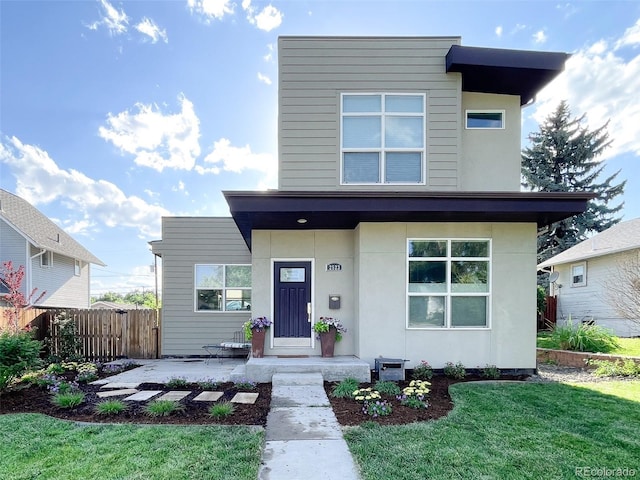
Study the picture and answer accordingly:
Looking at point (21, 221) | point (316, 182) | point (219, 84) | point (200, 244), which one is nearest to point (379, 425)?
point (316, 182)

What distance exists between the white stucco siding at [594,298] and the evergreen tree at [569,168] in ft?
18.7

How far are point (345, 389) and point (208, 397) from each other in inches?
83.2

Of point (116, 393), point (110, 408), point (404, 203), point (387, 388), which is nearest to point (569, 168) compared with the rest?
point (404, 203)

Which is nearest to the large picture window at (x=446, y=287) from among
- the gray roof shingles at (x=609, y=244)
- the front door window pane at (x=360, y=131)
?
the front door window pane at (x=360, y=131)

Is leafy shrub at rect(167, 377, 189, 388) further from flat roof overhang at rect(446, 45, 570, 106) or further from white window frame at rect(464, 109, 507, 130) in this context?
flat roof overhang at rect(446, 45, 570, 106)

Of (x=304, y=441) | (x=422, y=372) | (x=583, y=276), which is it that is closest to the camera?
(x=304, y=441)

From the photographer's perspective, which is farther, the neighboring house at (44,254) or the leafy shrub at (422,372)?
the neighboring house at (44,254)

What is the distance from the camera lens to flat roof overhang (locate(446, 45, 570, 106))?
686 cm

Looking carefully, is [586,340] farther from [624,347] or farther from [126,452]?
[126,452]

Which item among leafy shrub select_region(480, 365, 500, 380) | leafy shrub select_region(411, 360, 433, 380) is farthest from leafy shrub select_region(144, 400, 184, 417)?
leafy shrub select_region(480, 365, 500, 380)

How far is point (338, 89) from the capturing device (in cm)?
709

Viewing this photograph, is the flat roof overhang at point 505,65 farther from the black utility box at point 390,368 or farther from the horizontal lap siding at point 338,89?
the black utility box at point 390,368

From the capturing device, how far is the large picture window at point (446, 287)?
6785 millimetres

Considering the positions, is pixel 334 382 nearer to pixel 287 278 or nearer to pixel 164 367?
pixel 287 278
